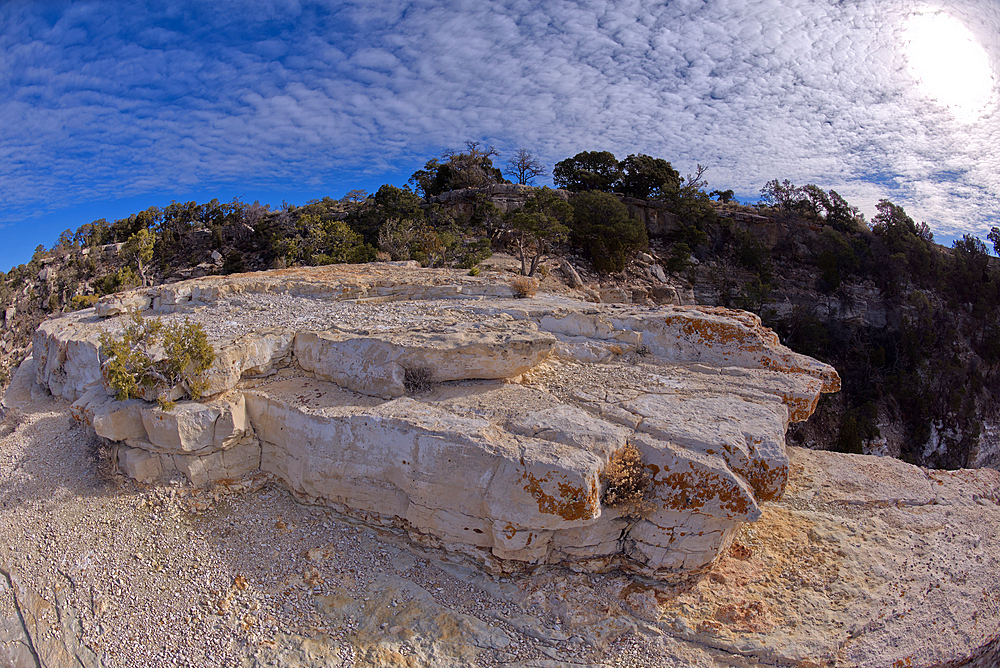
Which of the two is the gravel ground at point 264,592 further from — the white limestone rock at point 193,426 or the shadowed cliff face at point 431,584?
the white limestone rock at point 193,426

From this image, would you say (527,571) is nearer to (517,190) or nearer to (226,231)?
(517,190)

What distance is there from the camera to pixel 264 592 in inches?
225

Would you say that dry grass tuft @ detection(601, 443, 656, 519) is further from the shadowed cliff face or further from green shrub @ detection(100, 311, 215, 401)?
green shrub @ detection(100, 311, 215, 401)

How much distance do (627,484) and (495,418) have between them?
1.85 meters

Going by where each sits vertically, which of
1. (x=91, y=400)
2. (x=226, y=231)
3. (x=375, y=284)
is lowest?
(x=226, y=231)

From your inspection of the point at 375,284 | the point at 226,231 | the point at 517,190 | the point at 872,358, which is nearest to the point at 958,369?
the point at 872,358

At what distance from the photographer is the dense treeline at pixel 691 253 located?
24.8 m

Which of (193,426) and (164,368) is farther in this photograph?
(164,368)

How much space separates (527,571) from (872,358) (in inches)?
1263

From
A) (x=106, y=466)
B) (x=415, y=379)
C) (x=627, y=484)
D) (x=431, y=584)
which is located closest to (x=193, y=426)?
(x=106, y=466)

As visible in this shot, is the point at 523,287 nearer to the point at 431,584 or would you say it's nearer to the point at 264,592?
the point at 431,584

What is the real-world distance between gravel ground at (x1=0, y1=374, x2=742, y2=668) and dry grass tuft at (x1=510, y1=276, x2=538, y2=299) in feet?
21.7

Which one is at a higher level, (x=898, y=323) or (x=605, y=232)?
(x=605, y=232)

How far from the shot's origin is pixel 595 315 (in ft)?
30.3
